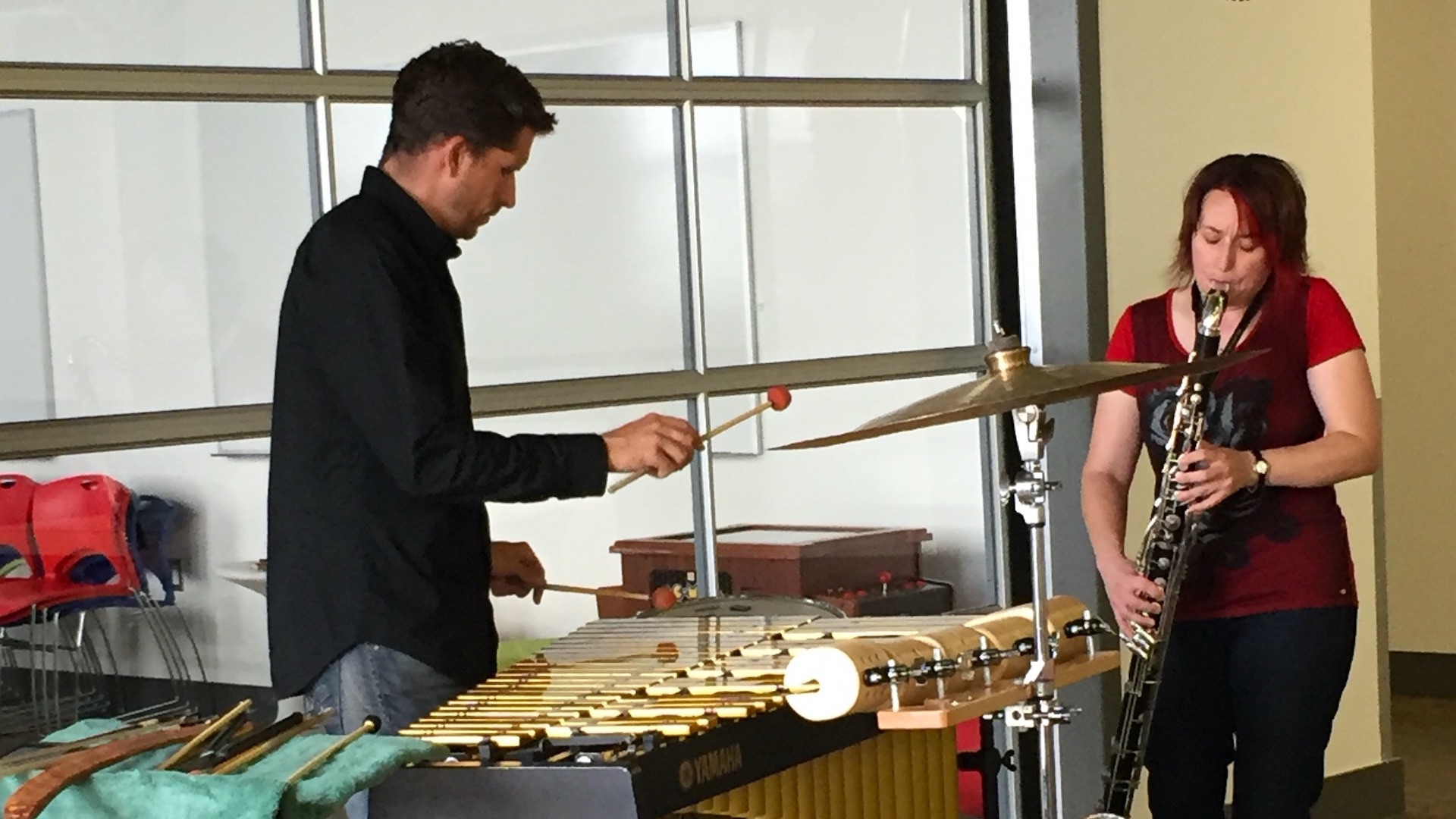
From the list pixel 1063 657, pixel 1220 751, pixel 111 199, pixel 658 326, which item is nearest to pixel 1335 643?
pixel 1220 751

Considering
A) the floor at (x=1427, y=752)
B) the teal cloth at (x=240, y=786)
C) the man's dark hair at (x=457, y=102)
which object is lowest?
the floor at (x=1427, y=752)

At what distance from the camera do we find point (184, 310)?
3375 millimetres

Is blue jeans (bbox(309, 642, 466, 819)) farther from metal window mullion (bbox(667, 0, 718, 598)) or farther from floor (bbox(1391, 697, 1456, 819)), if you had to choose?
floor (bbox(1391, 697, 1456, 819))

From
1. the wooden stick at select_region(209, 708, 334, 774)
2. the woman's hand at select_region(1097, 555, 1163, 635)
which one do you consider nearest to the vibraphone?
the wooden stick at select_region(209, 708, 334, 774)

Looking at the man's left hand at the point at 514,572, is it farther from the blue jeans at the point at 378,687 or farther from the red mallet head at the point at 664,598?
the blue jeans at the point at 378,687

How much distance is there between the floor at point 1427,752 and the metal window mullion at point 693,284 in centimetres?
213

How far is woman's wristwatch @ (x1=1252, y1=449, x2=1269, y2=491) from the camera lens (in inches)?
121

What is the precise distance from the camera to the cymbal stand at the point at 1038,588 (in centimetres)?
235

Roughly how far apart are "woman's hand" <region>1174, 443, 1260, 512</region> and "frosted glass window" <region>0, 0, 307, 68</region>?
1670mm

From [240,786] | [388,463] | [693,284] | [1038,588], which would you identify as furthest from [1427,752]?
[240,786]

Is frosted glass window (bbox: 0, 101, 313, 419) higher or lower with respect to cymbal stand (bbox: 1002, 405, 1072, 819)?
higher

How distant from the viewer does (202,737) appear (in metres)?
2.00

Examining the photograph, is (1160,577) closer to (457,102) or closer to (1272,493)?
(1272,493)

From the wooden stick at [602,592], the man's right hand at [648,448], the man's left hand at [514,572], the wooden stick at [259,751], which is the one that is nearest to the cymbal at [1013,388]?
the man's right hand at [648,448]
